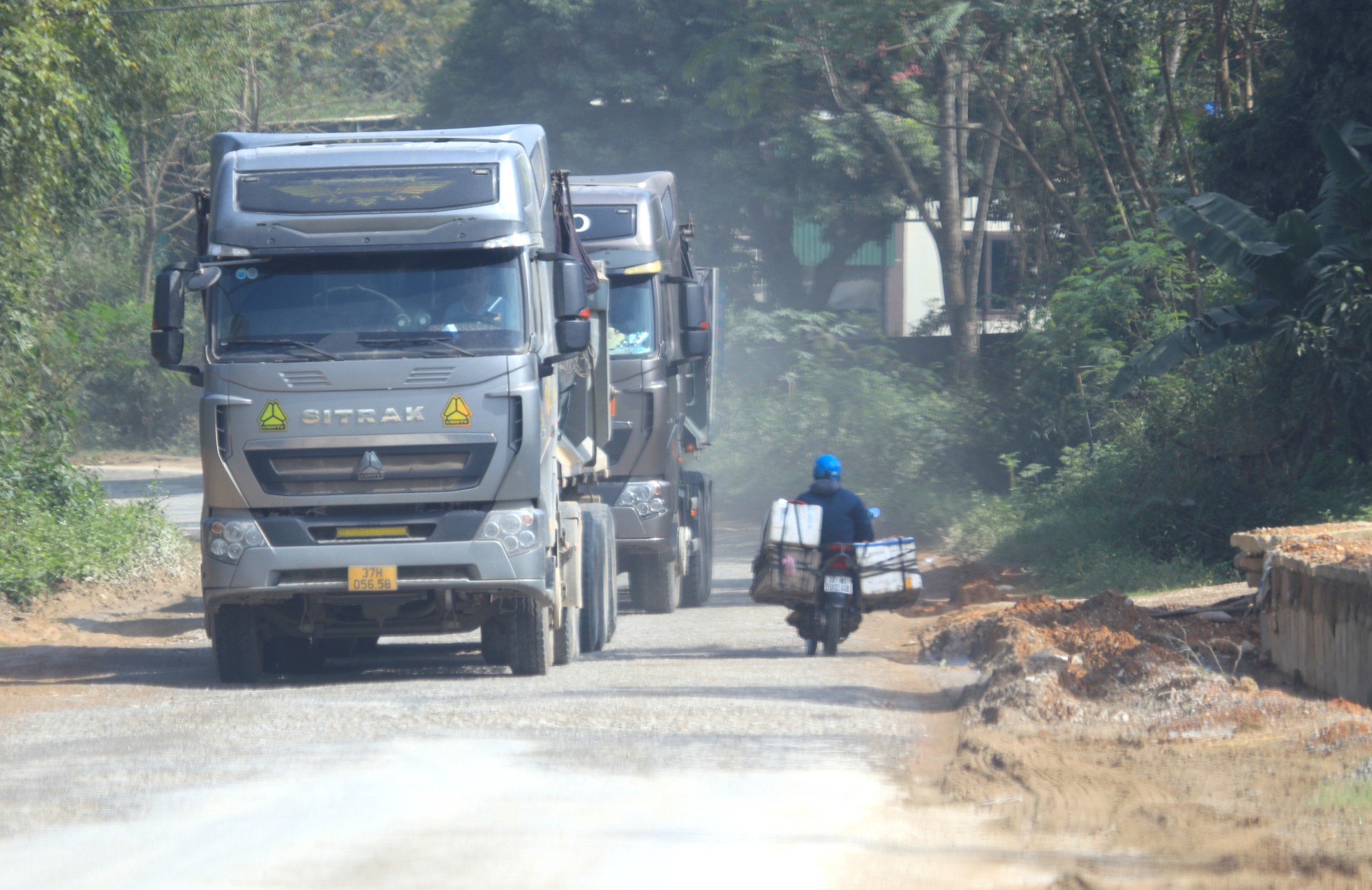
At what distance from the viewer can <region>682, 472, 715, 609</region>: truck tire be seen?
1672 centimetres

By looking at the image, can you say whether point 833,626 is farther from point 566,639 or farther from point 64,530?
point 64,530

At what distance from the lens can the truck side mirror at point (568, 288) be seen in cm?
1010

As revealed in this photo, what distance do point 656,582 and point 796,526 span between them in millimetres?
4023

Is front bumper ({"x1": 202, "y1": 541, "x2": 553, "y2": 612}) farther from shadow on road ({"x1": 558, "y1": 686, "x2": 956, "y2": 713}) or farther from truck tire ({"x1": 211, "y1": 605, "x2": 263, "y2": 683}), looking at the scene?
shadow on road ({"x1": 558, "y1": 686, "x2": 956, "y2": 713})

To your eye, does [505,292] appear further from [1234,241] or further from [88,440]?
[88,440]

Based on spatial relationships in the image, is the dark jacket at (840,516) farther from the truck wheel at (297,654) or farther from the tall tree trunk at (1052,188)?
the tall tree trunk at (1052,188)

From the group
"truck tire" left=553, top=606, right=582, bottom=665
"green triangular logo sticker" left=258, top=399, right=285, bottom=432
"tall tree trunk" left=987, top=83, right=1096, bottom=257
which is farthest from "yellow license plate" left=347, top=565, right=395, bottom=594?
"tall tree trunk" left=987, top=83, right=1096, bottom=257

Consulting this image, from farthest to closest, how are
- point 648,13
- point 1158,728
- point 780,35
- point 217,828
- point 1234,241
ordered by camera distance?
point 648,13
point 780,35
point 1234,241
point 1158,728
point 217,828

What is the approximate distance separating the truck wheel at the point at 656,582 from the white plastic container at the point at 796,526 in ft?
11.4

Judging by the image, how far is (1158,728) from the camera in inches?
298

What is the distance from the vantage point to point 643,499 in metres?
14.4

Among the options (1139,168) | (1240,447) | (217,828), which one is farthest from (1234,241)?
(217,828)

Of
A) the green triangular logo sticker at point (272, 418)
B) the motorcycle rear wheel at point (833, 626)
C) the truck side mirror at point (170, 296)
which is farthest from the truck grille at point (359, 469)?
the motorcycle rear wheel at point (833, 626)

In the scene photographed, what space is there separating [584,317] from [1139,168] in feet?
43.1
